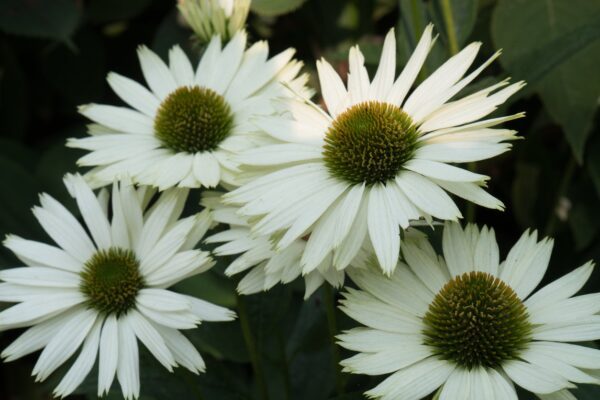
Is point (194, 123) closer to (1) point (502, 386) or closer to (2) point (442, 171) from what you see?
(2) point (442, 171)

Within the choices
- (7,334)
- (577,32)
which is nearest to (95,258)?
(577,32)

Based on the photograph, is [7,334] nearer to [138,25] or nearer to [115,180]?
[138,25]

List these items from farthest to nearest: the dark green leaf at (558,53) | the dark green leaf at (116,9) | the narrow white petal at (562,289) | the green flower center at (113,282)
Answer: the dark green leaf at (116,9), the dark green leaf at (558,53), the green flower center at (113,282), the narrow white petal at (562,289)

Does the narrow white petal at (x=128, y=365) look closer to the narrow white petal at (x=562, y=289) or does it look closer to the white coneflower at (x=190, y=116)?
the white coneflower at (x=190, y=116)

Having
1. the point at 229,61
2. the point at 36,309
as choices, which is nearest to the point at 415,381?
the point at 36,309

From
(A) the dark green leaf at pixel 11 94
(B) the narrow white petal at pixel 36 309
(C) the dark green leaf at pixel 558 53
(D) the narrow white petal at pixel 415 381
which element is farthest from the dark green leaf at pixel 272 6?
(A) the dark green leaf at pixel 11 94

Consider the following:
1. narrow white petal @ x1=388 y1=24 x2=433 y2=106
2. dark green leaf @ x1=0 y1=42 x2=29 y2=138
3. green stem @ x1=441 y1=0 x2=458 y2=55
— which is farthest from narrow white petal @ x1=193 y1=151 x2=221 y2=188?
dark green leaf @ x1=0 y1=42 x2=29 y2=138
